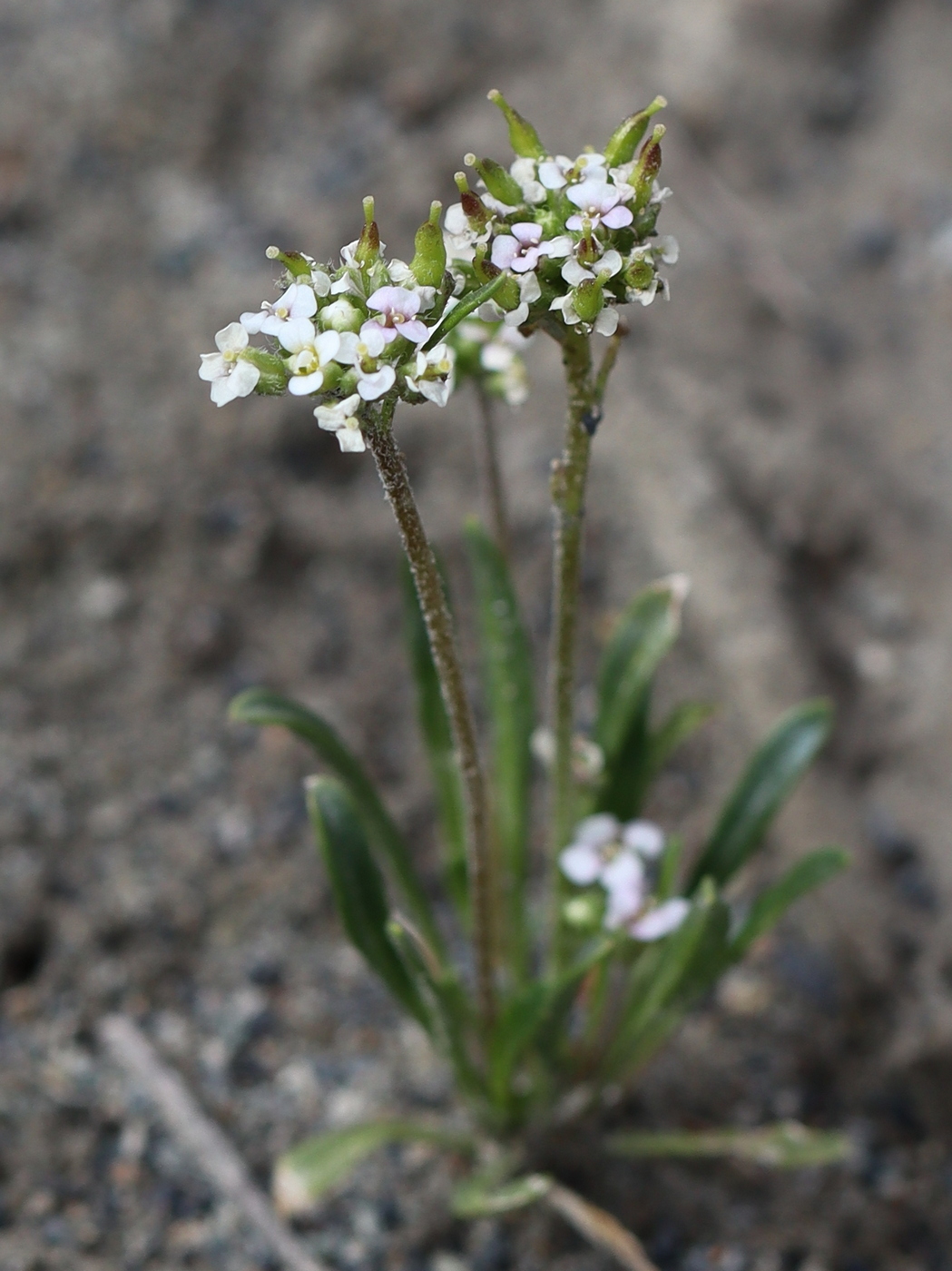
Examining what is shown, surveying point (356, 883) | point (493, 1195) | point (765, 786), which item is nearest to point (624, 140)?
point (356, 883)

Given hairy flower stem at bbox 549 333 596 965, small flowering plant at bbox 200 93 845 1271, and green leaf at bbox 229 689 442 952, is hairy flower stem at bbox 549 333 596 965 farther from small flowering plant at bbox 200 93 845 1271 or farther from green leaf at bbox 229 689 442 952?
green leaf at bbox 229 689 442 952

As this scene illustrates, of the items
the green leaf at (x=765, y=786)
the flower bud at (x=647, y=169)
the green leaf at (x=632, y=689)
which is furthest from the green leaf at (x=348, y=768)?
the flower bud at (x=647, y=169)

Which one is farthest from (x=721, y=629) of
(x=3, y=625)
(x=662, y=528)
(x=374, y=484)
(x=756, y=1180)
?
(x=3, y=625)

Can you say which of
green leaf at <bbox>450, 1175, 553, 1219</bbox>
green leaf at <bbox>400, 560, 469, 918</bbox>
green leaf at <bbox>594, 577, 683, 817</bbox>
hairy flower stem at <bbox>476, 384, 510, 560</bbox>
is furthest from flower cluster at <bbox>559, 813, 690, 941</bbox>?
hairy flower stem at <bbox>476, 384, 510, 560</bbox>

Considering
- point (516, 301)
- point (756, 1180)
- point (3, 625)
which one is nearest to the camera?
point (516, 301)

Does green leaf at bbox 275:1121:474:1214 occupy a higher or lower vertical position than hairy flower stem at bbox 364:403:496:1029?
lower

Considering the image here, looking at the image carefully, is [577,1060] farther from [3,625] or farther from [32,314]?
[32,314]
